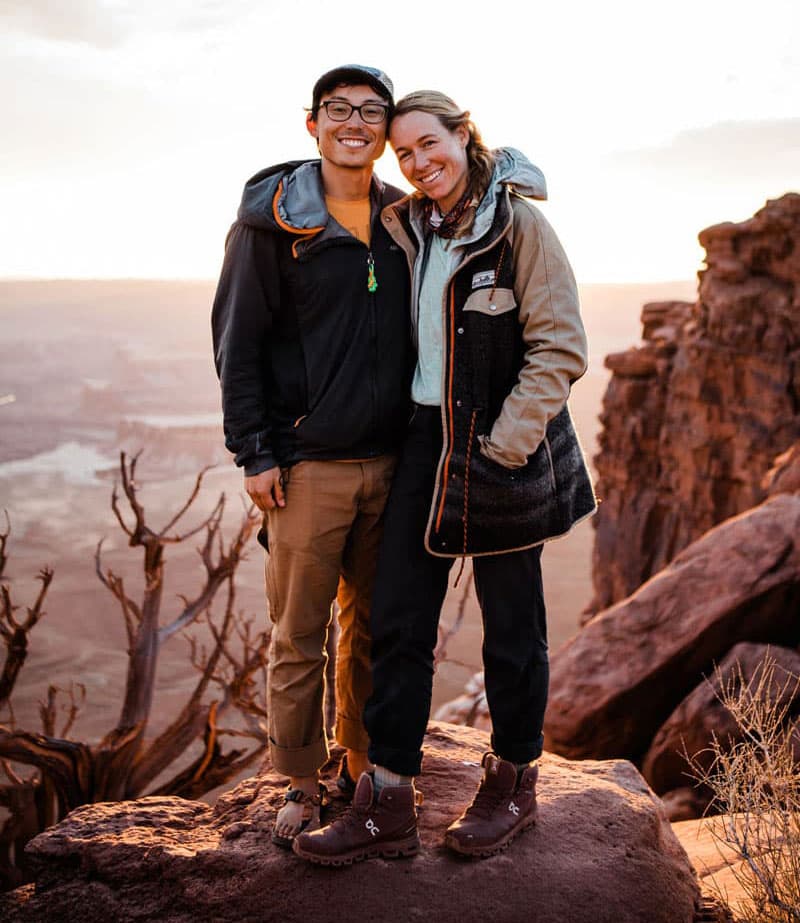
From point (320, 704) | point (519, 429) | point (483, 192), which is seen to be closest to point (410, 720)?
point (320, 704)

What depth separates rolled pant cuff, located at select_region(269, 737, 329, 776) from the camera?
2824 mm

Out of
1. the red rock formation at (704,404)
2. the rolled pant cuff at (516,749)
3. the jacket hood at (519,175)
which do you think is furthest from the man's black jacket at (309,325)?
the red rock formation at (704,404)

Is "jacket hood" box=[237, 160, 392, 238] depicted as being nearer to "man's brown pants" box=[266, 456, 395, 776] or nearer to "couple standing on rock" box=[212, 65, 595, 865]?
"couple standing on rock" box=[212, 65, 595, 865]

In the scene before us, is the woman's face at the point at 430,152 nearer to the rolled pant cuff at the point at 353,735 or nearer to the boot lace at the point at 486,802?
the rolled pant cuff at the point at 353,735

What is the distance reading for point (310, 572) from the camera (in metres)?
2.75

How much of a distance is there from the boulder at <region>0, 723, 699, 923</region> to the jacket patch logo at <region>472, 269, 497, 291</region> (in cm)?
173

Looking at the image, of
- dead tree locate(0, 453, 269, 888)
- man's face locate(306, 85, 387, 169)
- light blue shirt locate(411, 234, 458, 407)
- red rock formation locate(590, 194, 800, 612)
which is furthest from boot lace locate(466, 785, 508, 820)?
red rock formation locate(590, 194, 800, 612)

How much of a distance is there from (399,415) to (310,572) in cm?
56

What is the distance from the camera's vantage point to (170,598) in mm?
43656

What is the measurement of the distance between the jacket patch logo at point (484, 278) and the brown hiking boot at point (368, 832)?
1518 millimetres

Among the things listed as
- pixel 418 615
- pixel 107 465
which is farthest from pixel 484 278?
pixel 107 465

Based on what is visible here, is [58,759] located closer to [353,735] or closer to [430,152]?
[353,735]

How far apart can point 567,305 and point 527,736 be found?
1362mm

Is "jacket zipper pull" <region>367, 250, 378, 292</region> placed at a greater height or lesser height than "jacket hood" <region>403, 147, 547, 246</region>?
lesser
